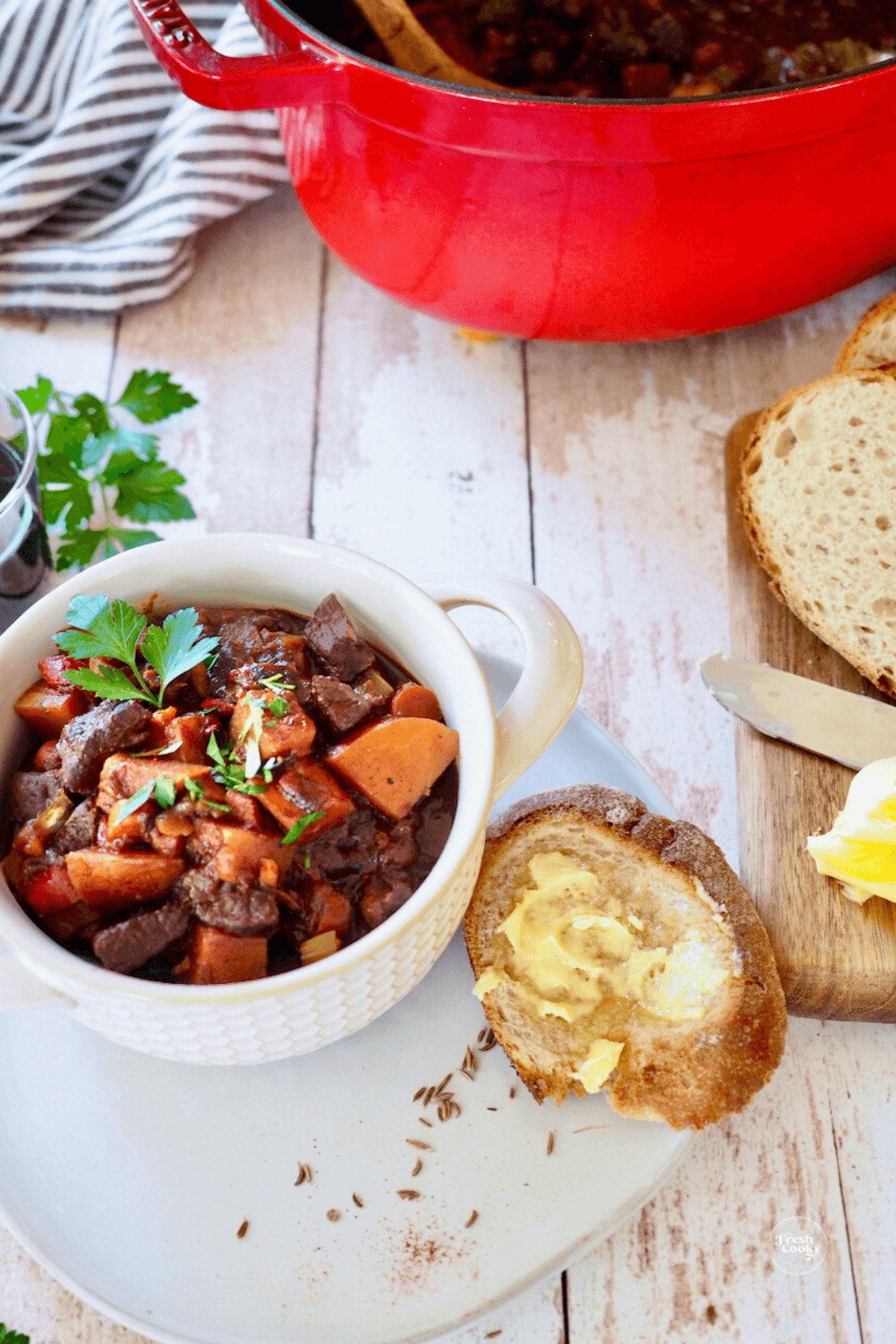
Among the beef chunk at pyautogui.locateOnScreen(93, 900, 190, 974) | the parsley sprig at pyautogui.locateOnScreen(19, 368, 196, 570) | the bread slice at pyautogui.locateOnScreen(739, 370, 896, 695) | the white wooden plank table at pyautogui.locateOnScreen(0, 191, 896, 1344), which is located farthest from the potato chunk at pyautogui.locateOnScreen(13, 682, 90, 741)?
the bread slice at pyautogui.locateOnScreen(739, 370, 896, 695)

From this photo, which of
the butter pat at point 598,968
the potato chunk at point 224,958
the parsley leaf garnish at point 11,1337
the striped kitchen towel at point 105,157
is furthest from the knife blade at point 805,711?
the striped kitchen towel at point 105,157

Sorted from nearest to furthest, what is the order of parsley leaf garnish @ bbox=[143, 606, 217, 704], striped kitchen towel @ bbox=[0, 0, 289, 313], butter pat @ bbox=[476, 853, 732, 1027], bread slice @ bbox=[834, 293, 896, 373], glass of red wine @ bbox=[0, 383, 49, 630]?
parsley leaf garnish @ bbox=[143, 606, 217, 704], butter pat @ bbox=[476, 853, 732, 1027], glass of red wine @ bbox=[0, 383, 49, 630], bread slice @ bbox=[834, 293, 896, 373], striped kitchen towel @ bbox=[0, 0, 289, 313]

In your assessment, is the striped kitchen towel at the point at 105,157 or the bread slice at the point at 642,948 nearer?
the bread slice at the point at 642,948

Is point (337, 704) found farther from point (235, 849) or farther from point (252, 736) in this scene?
point (235, 849)

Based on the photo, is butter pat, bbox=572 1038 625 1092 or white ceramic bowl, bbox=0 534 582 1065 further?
butter pat, bbox=572 1038 625 1092

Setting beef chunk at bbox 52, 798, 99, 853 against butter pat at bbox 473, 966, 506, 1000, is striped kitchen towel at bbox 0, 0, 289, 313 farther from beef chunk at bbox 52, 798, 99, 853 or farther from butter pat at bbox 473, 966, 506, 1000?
butter pat at bbox 473, 966, 506, 1000

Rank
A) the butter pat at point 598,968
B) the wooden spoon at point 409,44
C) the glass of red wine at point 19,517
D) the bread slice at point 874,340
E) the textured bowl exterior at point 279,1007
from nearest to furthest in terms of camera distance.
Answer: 1. the textured bowl exterior at point 279,1007
2. the butter pat at point 598,968
3. the glass of red wine at point 19,517
4. the wooden spoon at point 409,44
5. the bread slice at point 874,340

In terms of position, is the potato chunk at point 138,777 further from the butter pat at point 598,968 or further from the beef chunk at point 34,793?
the butter pat at point 598,968
